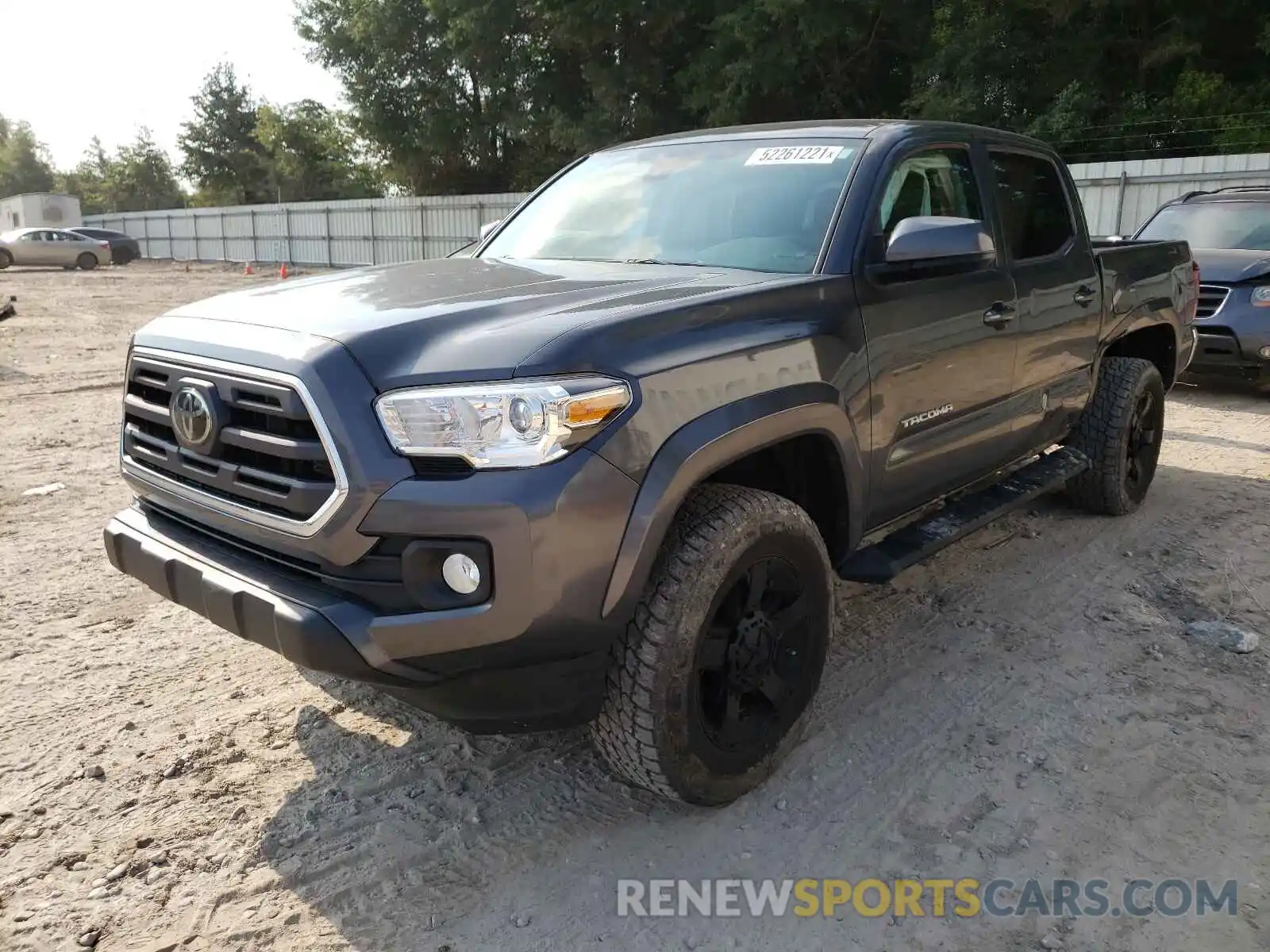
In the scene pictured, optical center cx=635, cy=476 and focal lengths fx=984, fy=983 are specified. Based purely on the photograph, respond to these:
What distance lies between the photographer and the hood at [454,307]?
91.4 inches

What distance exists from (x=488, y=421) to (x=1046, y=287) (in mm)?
2977

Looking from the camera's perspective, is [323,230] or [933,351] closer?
[933,351]

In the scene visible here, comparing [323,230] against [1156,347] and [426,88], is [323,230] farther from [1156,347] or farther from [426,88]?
[1156,347]

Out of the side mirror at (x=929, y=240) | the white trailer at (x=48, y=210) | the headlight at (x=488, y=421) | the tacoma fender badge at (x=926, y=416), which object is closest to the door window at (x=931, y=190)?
the side mirror at (x=929, y=240)

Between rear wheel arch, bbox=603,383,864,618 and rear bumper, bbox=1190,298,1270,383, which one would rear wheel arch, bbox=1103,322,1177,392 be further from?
rear wheel arch, bbox=603,383,864,618

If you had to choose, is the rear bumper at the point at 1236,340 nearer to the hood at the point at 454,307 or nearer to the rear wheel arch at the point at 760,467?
the rear wheel arch at the point at 760,467

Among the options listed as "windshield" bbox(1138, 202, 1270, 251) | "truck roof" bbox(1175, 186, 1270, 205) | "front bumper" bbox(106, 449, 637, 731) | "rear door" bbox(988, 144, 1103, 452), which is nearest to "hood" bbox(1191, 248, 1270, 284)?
"windshield" bbox(1138, 202, 1270, 251)

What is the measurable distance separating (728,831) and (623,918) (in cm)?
45

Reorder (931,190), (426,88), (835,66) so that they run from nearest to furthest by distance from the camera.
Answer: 1. (931,190)
2. (835,66)
3. (426,88)

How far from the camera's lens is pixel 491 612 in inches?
87.2

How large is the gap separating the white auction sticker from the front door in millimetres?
230

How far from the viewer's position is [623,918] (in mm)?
2420

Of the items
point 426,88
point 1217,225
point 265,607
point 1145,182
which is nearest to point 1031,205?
point 265,607

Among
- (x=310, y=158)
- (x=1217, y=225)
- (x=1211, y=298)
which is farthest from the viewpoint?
(x=310, y=158)
